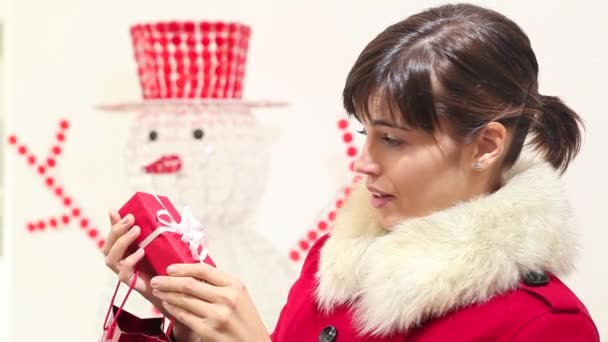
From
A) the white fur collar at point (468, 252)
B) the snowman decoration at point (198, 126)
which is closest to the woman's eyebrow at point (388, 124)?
the white fur collar at point (468, 252)

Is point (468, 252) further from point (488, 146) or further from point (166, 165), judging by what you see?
point (166, 165)

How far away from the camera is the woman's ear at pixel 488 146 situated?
868mm

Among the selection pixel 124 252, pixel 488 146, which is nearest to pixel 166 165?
pixel 124 252

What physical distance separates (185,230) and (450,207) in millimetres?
324

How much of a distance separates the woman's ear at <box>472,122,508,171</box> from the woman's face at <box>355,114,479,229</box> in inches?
0.4

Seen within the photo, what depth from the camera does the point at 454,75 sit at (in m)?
0.85

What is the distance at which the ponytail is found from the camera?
938 millimetres

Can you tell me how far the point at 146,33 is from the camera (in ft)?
4.73

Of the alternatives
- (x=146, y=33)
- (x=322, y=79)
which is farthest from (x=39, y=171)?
(x=322, y=79)

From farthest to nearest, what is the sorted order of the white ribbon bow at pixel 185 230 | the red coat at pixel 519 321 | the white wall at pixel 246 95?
the white wall at pixel 246 95 < the white ribbon bow at pixel 185 230 < the red coat at pixel 519 321

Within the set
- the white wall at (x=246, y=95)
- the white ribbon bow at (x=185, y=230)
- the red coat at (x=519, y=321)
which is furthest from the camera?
the white wall at (x=246, y=95)

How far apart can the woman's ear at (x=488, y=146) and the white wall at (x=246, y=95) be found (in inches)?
22.7

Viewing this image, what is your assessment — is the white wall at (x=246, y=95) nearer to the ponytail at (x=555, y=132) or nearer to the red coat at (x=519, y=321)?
the ponytail at (x=555, y=132)

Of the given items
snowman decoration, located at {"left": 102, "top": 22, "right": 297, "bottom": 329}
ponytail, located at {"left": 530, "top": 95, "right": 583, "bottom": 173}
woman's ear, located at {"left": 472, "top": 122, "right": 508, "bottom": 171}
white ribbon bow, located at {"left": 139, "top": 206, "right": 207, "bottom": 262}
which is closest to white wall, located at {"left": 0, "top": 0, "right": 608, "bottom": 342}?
snowman decoration, located at {"left": 102, "top": 22, "right": 297, "bottom": 329}
